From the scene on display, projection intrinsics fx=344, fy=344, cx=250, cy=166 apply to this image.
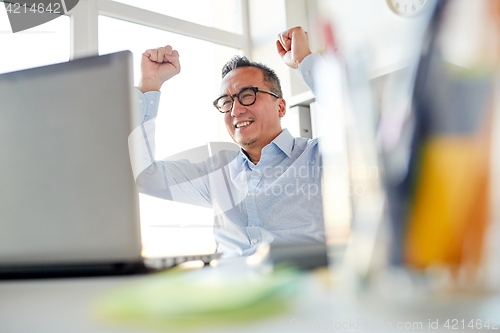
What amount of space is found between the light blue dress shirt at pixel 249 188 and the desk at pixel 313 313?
984 millimetres

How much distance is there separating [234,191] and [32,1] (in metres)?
1.81

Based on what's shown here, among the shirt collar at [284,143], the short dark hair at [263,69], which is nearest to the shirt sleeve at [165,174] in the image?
the shirt collar at [284,143]

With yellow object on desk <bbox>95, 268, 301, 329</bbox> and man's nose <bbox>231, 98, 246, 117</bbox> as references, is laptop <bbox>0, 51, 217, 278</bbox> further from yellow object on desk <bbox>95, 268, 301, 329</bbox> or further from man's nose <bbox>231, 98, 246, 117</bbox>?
man's nose <bbox>231, 98, 246, 117</bbox>

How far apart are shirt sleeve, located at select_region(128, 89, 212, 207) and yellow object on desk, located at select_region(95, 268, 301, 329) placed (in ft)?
3.54

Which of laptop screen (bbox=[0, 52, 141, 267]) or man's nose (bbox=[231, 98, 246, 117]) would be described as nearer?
laptop screen (bbox=[0, 52, 141, 267])

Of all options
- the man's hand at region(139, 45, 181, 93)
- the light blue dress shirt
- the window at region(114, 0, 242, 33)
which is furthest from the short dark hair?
the window at region(114, 0, 242, 33)

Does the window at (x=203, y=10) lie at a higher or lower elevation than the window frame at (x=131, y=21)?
higher

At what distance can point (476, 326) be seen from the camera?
5.8 inches

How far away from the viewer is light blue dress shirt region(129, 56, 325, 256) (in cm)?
134

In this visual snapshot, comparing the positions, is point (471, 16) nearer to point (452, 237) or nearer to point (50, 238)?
point (452, 237)

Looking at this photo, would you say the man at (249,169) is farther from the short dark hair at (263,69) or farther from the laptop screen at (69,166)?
the laptop screen at (69,166)

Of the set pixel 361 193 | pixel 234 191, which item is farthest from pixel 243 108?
pixel 361 193

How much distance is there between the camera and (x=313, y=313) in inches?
7.7

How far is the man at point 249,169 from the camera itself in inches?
51.5
